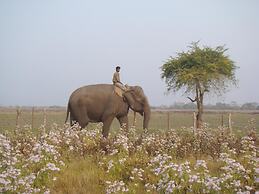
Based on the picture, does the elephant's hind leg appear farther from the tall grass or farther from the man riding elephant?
the tall grass

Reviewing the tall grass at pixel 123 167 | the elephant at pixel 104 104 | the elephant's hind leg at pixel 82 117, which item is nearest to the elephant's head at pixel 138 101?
the elephant at pixel 104 104

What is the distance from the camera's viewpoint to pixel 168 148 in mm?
9734

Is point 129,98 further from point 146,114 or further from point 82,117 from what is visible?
point 82,117

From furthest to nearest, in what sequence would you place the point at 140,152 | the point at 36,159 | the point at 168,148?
1. the point at 168,148
2. the point at 140,152
3. the point at 36,159

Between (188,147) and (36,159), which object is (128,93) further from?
(36,159)

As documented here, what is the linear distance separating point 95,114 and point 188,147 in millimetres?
4934

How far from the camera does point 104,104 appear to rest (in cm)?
1373

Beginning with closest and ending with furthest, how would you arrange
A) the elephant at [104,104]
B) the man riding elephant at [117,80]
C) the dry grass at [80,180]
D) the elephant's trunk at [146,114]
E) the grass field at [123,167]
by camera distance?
the grass field at [123,167] → the dry grass at [80,180] → the elephant at [104,104] → the man riding elephant at [117,80] → the elephant's trunk at [146,114]

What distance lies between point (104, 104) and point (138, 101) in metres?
1.39

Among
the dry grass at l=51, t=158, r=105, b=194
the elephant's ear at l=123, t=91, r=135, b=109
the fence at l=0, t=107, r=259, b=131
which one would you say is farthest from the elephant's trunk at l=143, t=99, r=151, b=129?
the dry grass at l=51, t=158, r=105, b=194

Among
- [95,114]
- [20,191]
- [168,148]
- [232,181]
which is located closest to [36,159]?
[20,191]

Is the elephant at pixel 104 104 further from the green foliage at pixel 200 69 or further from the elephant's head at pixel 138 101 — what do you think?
the green foliage at pixel 200 69

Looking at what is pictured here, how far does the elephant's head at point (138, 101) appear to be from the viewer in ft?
45.8

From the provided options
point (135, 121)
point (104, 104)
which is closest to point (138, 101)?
point (104, 104)
